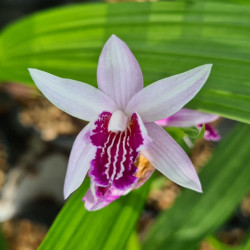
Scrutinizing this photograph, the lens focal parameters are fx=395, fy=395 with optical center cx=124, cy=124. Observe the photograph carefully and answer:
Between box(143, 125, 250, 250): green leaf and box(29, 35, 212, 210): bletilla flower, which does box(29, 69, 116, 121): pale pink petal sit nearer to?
box(29, 35, 212, 210): bletilla flower

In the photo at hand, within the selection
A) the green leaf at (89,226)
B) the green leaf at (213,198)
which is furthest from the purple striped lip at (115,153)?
the green leaf at (213,198)

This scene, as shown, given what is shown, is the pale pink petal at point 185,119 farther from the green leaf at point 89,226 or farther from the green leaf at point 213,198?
the green leaf at point 213,198

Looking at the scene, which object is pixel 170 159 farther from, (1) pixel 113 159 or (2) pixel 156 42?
(2) pixel 156 42

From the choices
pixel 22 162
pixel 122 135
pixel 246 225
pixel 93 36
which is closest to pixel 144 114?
pixel 122 135

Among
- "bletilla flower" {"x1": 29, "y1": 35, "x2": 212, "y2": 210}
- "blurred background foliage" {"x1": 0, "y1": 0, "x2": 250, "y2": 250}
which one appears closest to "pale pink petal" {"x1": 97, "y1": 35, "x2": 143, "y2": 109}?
"bletilla flower" {"x1": 29, "y1": 35, "x2": 212, "y2": 210}

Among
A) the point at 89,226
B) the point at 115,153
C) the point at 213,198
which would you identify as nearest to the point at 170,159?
the point at 115,153

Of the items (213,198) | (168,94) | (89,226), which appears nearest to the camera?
(168,94)
